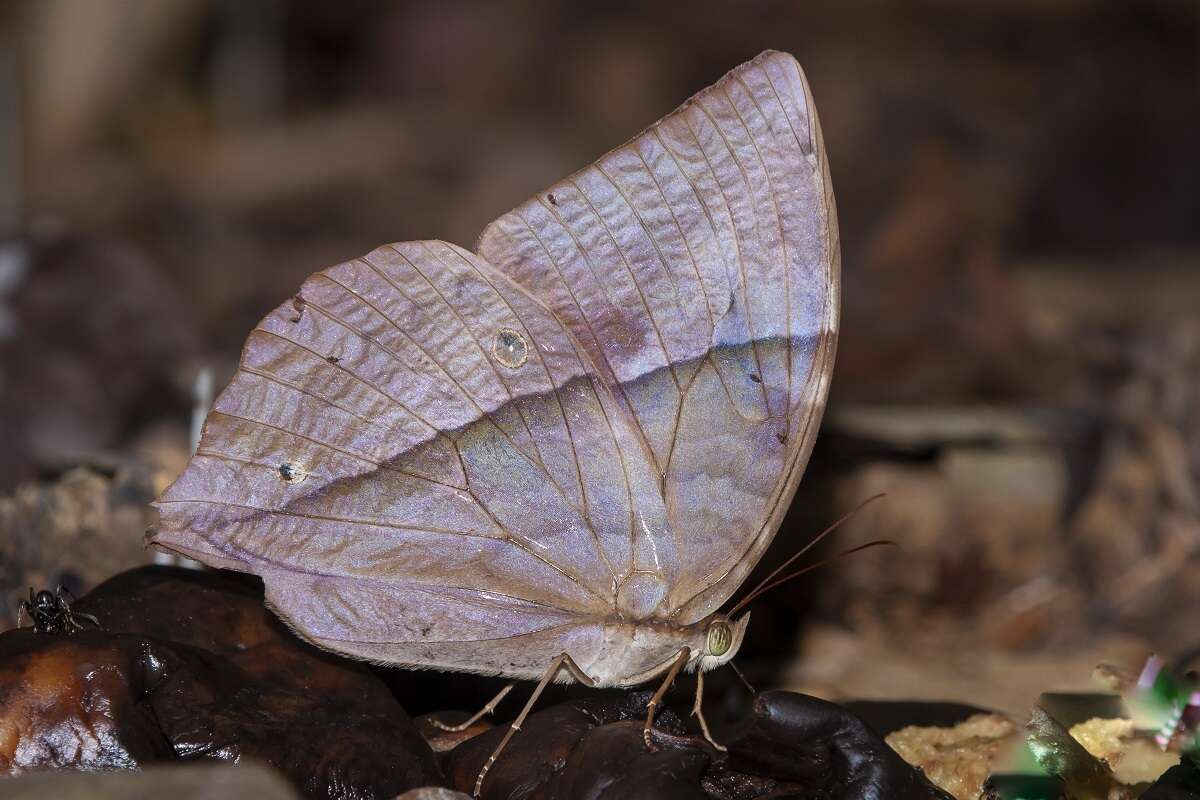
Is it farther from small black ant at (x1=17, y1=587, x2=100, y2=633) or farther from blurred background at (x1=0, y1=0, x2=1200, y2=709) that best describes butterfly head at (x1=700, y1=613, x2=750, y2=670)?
small black ant at (x1=17, y1=587, x2=100, y2=633)

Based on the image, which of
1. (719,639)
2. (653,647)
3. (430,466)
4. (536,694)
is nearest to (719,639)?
(719,639)

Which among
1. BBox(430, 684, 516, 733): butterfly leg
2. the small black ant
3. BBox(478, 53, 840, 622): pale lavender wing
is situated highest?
BBox(478, 53, 840, 622): pale lavender wing

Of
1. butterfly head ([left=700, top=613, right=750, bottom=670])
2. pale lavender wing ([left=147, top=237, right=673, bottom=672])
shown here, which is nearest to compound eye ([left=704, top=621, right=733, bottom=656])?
butterfly head ([left=700, top=613, right=750, bottom=670])

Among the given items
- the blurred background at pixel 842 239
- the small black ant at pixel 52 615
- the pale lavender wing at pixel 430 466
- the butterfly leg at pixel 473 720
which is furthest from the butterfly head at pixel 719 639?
the small black ant at pixel 52 615

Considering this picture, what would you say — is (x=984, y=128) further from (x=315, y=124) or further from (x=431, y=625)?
(x=431, y=625)

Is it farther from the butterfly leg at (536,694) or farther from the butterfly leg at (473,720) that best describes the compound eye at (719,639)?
the butterfly leg at (473,720)

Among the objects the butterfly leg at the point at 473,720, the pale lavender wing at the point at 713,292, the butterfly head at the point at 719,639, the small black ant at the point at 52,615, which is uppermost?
the pale lavender wing at the point at 713,292

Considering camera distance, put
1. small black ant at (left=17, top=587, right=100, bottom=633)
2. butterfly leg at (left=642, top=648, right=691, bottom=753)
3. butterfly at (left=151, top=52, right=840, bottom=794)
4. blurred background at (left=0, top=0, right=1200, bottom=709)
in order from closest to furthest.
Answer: butterfly leg at (left=642, top=648, right=691, bottom=753)
small black ant at (left=17, top=587, right=100, bottom=633)
butterfly at (left=151, top=52, right=840, bottom=794)
blurred background at (left=0, top=0, right=1200, bottom=709)
